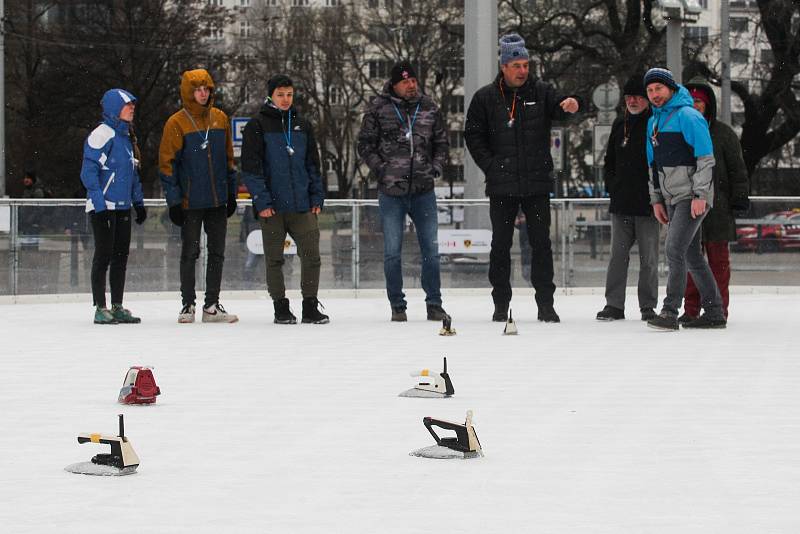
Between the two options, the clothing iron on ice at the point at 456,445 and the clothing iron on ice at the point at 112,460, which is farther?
the clothing iron on ice at the point at 456,445

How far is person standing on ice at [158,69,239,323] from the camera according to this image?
11992 millimetres

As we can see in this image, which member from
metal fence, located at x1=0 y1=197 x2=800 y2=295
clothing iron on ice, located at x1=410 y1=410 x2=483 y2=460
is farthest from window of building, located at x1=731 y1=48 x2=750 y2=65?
clothing iron on ice, located at x1=410 y1=410 x2=483 y2=460

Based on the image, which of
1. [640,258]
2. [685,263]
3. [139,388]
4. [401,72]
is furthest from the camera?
[640,258]

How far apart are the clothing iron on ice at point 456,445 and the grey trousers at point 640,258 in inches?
266

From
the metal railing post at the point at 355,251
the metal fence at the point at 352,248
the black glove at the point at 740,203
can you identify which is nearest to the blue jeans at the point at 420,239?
the black glove at the point at 740,203

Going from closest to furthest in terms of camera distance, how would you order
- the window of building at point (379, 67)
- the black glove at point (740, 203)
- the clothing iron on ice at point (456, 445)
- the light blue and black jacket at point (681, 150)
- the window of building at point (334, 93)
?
the clothing iron on ice at point (456, 445) → the light blue and black jacket at point (681, 150) → the black glove at point (740, 203) → the window of building at point (379, 67) → the window of building at point (334, 93)

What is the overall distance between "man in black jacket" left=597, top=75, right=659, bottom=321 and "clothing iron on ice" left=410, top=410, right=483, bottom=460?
6.58 m

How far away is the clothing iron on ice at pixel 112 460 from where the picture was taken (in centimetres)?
512

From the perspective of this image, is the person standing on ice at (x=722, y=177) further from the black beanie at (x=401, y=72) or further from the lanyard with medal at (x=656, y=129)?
the black beanie at (x=401, y=72)

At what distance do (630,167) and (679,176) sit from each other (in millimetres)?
1076

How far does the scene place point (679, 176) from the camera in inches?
431

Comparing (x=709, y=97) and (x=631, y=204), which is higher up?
(x=709, y=97)

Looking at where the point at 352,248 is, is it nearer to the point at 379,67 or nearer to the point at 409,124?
the point at 409,124

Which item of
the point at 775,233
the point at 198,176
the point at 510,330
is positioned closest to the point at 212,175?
the point at 198,176
